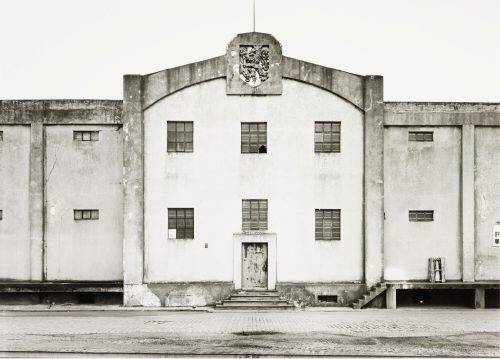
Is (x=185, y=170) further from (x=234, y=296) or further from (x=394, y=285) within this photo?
(x=394, y=285)

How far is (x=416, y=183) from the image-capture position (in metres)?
27.3

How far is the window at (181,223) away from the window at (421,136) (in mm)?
9112

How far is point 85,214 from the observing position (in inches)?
1097

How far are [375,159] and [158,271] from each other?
9.36 m

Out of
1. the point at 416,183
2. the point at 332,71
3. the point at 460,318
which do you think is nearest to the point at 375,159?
the point at 416,183

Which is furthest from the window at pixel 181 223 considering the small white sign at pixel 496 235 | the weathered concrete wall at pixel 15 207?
the small white sign at pixel 496 235

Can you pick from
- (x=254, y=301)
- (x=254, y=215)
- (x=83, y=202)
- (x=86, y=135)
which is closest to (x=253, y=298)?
(x=254, y=301)

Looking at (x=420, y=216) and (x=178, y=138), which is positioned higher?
(x=178, y=138)

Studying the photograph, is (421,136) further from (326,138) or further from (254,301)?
(254,301)

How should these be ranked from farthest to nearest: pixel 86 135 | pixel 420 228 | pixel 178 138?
pixel 86 135, pixel 420 228, pixel 178 138

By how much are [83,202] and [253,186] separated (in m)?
6.92

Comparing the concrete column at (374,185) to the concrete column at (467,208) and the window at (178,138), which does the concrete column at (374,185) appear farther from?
the window at (178,138)

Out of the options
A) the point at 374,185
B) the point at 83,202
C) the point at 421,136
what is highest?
the point at 421,136

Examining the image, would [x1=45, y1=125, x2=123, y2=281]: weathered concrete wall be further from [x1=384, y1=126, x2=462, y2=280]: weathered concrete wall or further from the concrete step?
[x1=384, y1=126, x2=462, y2=280]: weathered concrete wall
